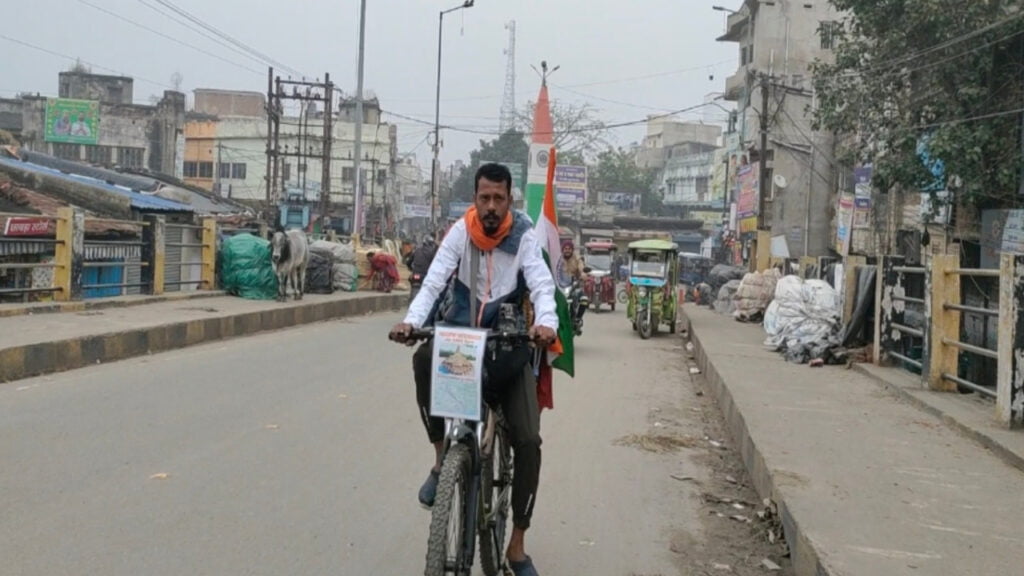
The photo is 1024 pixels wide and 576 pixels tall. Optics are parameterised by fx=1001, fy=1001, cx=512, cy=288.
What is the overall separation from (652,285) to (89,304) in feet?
31.9

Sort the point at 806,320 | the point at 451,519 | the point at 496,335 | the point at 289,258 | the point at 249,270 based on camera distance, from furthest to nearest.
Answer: the point at 249,270 → the point at 289,258 → the point at 806,320 → the point at 496,335 → the point at 451,519

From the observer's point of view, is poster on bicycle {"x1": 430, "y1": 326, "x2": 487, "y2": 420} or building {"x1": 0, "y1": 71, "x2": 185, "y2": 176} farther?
building {"x1": 0, "y1": 71, "x2": 185, "y2": 176}

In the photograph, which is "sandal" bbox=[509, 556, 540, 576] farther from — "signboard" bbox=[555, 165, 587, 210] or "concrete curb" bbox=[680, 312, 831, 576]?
"signboard" bbox=[555, 165, 587, 210]

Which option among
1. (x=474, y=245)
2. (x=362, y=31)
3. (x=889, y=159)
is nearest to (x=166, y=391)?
(x=474, y=245)

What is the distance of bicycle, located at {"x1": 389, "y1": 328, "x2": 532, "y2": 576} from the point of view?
3465 mm

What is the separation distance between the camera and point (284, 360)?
39.9 ft

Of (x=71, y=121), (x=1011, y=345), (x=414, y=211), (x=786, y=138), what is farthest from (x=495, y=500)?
(x=414, y=211)

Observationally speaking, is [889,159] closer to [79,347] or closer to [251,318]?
[251,318]

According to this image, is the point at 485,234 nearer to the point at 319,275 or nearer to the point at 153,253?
the point at 153,253

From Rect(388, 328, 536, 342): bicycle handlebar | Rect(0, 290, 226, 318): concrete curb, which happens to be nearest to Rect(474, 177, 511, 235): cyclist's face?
Rect(388, 328, 536, 342): bicycle handlebar

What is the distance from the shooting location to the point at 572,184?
6075cm

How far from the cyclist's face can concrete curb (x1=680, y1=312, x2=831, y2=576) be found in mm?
1946

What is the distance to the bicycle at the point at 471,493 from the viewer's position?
3.46 m

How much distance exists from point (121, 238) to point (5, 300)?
202 inches
